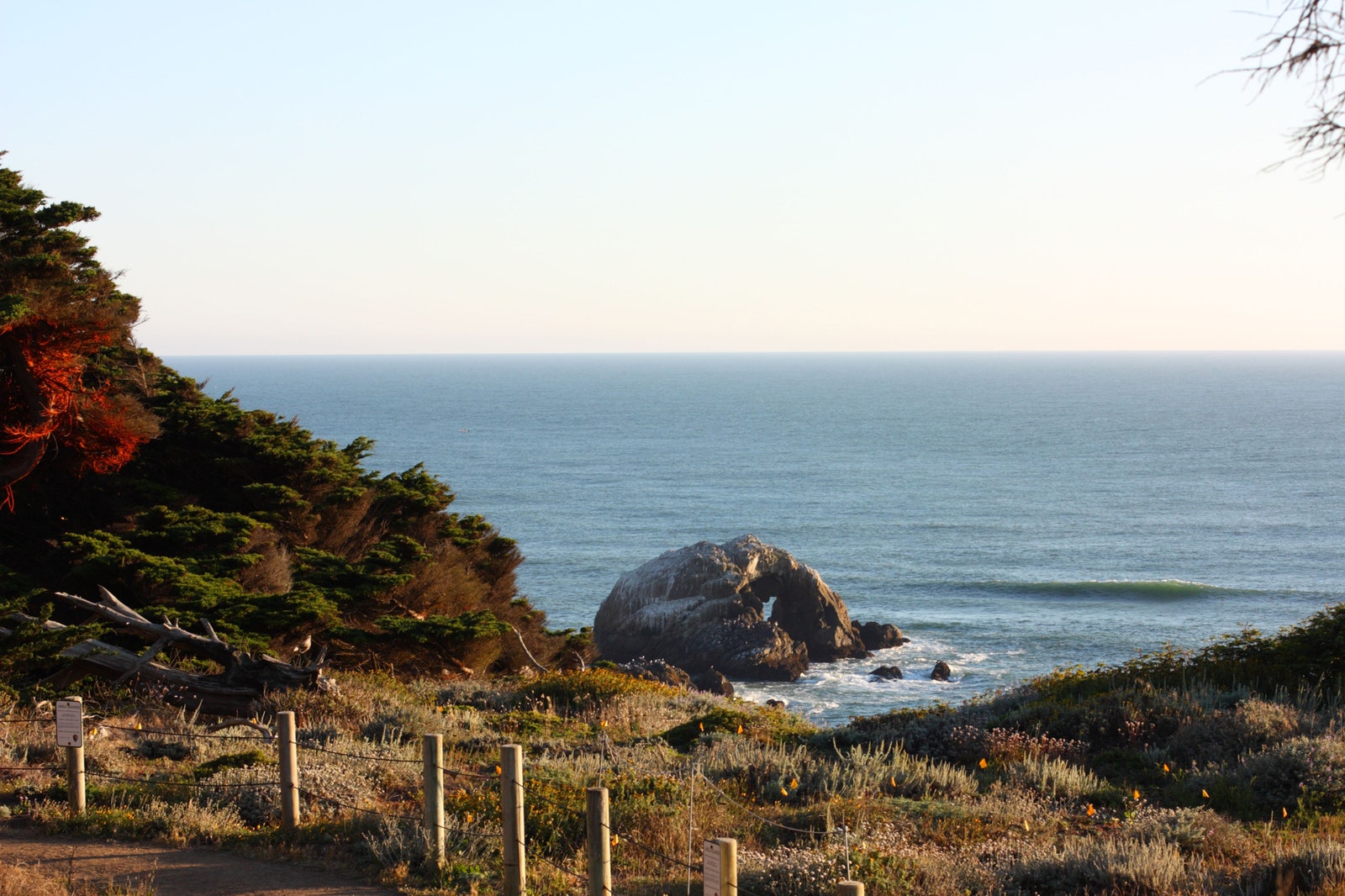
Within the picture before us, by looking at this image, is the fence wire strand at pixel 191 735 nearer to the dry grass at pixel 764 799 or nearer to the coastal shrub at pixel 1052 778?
the dry grass at pixel 764 799

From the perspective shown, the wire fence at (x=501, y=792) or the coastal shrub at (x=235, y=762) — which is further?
the coastal shrub at (x=235, y=762)

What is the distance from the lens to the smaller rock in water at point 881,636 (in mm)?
44344

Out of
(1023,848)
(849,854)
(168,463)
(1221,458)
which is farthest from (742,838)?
(1221,458)

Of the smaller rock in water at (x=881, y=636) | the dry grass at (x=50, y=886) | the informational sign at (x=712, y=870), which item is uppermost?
the informational sign at (x=712, y=870)

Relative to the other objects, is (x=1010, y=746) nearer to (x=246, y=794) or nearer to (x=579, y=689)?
(x=579, y=689)

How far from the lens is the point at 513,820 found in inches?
275

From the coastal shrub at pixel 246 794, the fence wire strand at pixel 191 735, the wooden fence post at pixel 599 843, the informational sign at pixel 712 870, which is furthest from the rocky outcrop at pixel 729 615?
the informational sign at pixel 712 870

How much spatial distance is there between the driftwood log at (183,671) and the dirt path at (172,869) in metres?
5.54

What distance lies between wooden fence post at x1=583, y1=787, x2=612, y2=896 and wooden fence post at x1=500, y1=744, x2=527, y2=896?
751mm

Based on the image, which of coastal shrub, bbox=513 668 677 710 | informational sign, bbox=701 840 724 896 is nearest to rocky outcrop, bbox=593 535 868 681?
coastal shrub, bbox=513 668 677 710

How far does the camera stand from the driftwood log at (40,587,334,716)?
14102 mm

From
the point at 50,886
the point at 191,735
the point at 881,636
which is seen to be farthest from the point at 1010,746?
the point at 881,636

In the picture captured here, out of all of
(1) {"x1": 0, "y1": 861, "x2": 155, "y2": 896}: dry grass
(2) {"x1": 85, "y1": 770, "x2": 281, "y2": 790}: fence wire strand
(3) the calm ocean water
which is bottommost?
(3) the calm ocean water

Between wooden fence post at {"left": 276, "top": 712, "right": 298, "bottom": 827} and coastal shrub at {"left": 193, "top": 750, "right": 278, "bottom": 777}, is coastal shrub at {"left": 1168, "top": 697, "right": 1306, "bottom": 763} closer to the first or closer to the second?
wooden fence post at {"left": 276, "top": 712, "right": 298, "bottom": 827}
